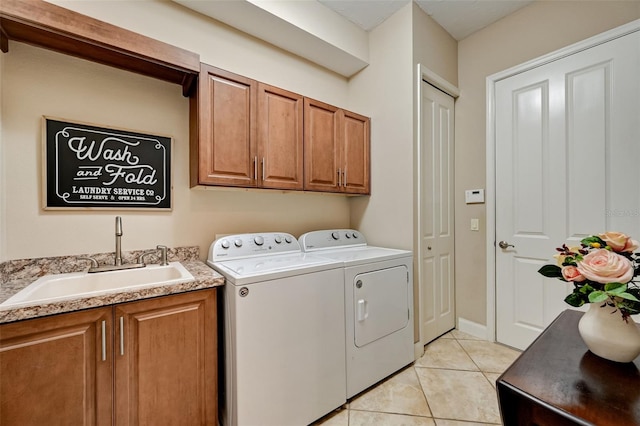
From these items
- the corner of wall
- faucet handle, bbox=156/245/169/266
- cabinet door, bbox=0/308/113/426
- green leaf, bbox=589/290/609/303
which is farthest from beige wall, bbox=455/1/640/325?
the corner of wall

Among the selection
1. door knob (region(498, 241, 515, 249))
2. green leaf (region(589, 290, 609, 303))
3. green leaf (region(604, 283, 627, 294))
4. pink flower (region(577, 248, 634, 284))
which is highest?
pink flower (region(577, 248, 634, 284))

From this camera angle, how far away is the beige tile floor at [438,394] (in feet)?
5.19

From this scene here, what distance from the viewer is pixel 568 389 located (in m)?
0.74

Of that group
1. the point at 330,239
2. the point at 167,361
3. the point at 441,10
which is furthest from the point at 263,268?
the point at 441,10

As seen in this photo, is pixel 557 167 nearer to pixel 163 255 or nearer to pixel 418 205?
pixel 418 205

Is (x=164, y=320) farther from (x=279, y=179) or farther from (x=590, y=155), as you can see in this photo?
(x=590, y=155)

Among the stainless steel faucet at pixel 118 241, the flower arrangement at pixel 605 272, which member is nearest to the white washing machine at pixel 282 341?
the stainless steel faucet at pixel 118 241

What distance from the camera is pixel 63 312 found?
106 centimetres

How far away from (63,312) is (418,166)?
2.34 metres

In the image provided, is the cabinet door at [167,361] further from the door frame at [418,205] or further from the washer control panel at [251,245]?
the door frame at [418,205]

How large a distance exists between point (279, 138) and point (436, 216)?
5.27 feet

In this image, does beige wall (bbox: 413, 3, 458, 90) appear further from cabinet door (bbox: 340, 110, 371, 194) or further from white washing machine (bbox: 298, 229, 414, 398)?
white washing machine (bbox: 298, 229, 414, 398)

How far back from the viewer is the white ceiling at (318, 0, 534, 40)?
221 centimetres

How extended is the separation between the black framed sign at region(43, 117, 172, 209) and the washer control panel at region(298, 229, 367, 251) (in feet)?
3.50
